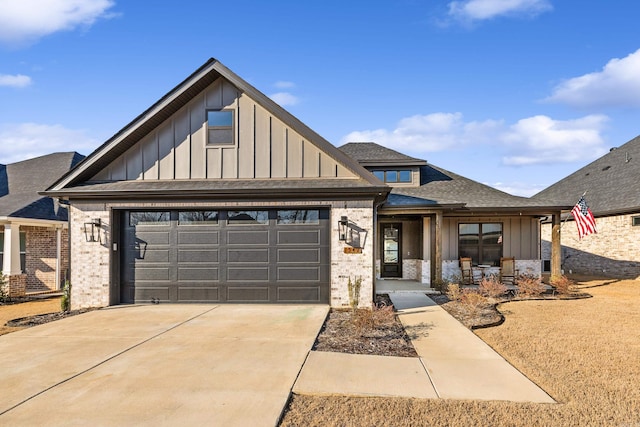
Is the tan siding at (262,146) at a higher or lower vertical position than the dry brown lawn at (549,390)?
higher

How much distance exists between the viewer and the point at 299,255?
9.99 m

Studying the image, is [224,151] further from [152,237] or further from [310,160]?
[152,237]

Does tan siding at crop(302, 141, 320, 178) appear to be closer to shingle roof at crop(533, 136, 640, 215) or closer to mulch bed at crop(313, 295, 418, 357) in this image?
mulch bed at crop(313, 295, 418, 357)

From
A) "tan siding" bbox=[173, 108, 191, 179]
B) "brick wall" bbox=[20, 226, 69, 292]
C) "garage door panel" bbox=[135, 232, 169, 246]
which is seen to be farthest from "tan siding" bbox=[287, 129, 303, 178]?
"brick wall" bbox=[20, 226, 69, 292]

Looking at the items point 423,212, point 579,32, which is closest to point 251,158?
point 423,212

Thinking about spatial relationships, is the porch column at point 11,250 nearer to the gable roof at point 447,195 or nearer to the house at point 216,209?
the house at point 216,209

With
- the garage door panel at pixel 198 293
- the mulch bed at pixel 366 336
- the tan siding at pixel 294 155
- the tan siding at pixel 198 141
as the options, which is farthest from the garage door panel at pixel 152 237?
the mulch bed at pixel 366 336

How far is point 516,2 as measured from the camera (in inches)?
447

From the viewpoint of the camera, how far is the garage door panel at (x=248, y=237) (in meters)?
10.1

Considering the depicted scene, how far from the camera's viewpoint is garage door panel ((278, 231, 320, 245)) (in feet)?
32.7

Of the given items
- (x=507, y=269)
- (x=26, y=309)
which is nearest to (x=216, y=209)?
(x=26, y=309)

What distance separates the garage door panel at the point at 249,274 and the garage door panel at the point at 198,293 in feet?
2.00

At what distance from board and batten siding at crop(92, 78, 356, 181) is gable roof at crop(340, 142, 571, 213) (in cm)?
419

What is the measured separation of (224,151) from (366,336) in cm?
616
